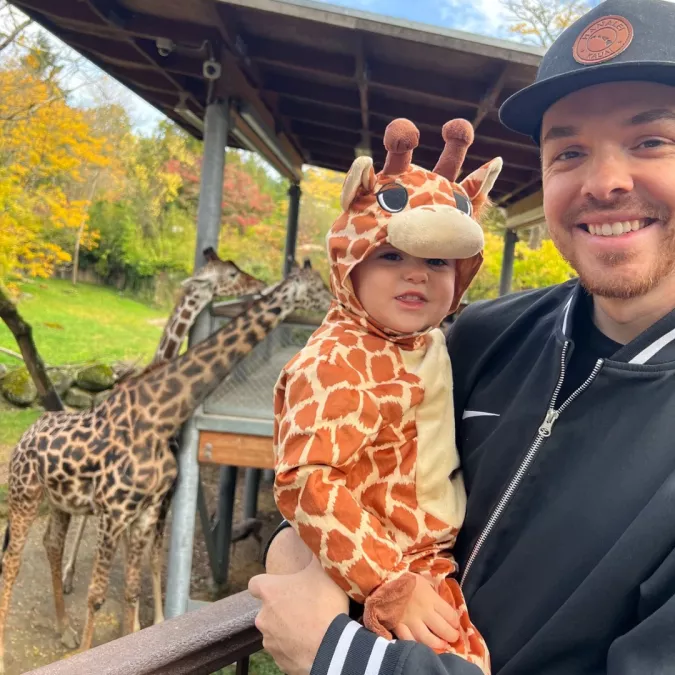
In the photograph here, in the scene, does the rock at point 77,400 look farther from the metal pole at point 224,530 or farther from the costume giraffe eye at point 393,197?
the costume giraffe eye at point 393,197

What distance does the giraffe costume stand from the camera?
1174 mm

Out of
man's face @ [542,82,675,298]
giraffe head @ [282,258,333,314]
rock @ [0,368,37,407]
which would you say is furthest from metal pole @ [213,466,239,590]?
rock @ [0,368,37,407]

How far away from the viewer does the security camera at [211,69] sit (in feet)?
12.5

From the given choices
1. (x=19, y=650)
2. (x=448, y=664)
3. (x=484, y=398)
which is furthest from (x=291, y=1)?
(x=19, y=650)

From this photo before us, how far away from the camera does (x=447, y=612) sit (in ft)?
3.80

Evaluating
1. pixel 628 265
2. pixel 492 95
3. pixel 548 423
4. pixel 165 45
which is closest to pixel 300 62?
pixel 165 45

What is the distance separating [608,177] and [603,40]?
0.81 feet

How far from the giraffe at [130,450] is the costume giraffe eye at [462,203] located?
2.85 m

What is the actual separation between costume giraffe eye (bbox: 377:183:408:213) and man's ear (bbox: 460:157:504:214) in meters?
0.27

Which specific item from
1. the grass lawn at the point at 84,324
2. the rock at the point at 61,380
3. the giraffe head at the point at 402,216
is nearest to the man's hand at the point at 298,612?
the giraffe head at the point at 402,216

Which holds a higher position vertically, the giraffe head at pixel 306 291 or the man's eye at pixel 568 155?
the man's eye at pixel 568 155

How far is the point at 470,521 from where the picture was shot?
1296 mm

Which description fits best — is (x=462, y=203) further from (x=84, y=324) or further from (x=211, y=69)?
(x=84, y=324)

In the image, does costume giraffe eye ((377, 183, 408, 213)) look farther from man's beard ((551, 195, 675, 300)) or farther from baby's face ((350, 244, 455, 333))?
man's beard ((551, 195, 675, 300))
